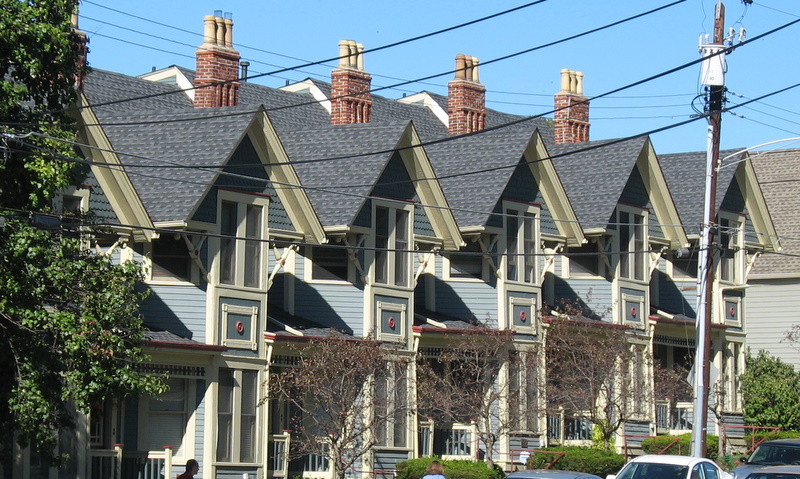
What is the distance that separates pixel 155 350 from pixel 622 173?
17924 millimetres

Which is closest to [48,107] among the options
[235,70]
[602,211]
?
[235,70]

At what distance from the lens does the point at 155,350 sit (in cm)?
2886

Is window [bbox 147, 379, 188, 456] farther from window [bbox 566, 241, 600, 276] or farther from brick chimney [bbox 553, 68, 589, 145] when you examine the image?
brick chimney [bbox 553, 68, 589, 145]

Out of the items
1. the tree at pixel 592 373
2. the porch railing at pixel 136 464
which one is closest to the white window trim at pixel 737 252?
the tree at pixel 592 373

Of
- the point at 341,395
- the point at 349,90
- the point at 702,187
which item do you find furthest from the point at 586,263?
the point at 341,395

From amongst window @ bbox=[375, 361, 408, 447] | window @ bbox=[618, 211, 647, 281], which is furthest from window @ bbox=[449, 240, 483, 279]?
window @ bbox=[618, 211, 647, 281]

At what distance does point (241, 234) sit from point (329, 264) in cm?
371

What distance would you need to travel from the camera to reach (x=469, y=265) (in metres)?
38.2

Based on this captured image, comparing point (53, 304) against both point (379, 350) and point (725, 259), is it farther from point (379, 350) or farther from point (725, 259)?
point (725, 259)

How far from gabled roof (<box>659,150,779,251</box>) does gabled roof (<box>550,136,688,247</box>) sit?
2.01m

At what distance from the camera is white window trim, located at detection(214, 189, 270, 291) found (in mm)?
30688

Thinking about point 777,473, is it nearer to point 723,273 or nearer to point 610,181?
point 610,181

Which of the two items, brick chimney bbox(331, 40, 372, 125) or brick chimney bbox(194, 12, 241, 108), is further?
brick chimney bbox(331, 40, 372, 125)

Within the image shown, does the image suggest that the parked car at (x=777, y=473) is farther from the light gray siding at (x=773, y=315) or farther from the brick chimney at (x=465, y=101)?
the light gray siding at (x=773, y=315)
